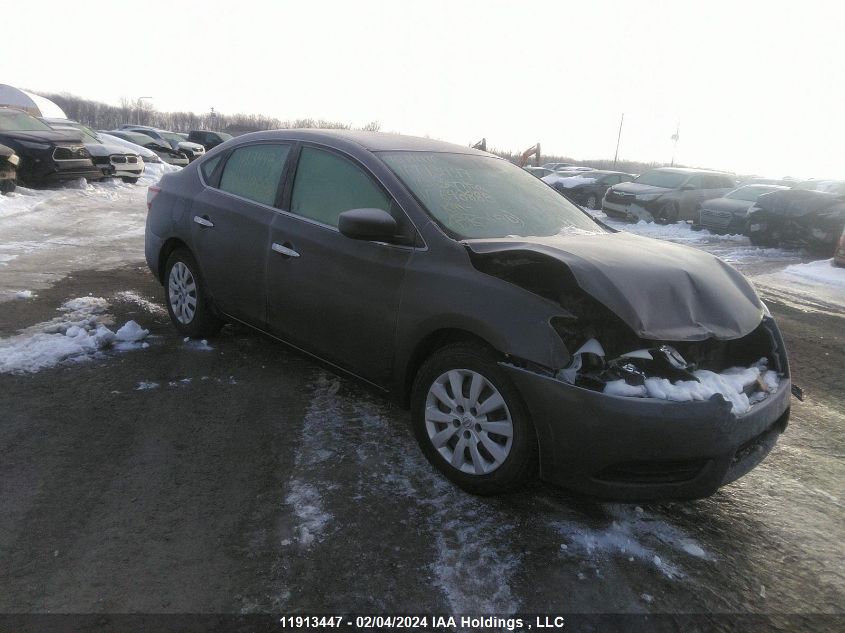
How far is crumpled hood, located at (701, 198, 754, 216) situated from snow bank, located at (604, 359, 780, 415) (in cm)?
1277

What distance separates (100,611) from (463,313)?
1776 mm

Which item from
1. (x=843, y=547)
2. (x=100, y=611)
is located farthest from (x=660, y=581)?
(x=100, y=611)

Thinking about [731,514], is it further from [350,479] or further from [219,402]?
[219,402]

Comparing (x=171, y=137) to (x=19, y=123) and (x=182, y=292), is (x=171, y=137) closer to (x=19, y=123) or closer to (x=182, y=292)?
(x=19, y=123)

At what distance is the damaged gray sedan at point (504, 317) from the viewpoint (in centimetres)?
252

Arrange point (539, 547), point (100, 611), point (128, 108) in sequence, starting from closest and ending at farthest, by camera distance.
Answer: point (100, 611) < point (539, 547) < point (128, 108)

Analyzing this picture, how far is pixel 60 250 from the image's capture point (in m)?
8.06

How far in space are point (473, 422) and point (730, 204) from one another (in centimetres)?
1383

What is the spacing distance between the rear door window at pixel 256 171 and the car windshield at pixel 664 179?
14615 millimetres

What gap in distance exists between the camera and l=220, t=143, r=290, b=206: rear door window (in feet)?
13.3

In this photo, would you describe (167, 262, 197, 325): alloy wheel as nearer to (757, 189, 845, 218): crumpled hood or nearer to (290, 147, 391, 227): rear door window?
(290, 147, 391, 227): rear door window

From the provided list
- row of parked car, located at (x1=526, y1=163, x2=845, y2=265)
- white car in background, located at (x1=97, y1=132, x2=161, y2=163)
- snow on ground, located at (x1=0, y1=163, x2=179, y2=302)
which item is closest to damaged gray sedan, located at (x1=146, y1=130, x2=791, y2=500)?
snow on ground, located at (x1=0, y1=163, x2=179, y2=302)

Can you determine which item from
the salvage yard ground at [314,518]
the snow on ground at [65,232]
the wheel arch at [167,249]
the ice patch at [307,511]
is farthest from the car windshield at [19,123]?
the ice patch at [307,511]

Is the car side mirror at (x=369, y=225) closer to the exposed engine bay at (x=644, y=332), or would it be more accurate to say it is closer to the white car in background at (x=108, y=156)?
the exposed engine bay at (x=644, y=332)
